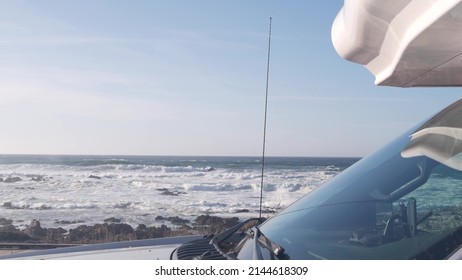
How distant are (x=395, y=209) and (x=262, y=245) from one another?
494 millimetres

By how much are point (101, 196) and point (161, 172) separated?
634 inches

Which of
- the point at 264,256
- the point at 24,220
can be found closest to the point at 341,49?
the point at 264,256

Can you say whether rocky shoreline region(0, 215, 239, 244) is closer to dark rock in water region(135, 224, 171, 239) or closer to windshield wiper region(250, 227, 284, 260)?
dark rock in water region(135, 224, 171, 239)

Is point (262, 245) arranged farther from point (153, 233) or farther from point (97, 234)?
point (97, 234)

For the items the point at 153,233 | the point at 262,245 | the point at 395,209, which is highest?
the point at 395,209

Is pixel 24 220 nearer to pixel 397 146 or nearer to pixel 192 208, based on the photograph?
pixel 192 208

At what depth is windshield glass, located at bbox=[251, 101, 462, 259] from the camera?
189 cm

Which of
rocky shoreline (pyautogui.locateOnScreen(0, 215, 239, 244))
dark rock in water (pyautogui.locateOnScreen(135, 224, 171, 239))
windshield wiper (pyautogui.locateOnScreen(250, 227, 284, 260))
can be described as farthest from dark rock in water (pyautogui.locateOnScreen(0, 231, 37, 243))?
windshield wiper (pyautogui.locateOnScreen(250, 227, 284, 260))

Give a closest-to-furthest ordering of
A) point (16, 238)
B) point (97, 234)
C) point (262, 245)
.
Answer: point (262, 245) → point (16, 238) → point (97, 234)

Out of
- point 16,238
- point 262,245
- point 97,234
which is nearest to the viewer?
point 262,245

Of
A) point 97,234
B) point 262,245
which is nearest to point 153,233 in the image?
point 97,234

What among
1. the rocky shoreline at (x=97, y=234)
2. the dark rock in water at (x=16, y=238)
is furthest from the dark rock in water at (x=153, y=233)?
the dark rock in water at (x=16, y=238)

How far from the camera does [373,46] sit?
6.64 feet

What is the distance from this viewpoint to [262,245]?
7.05 ft
